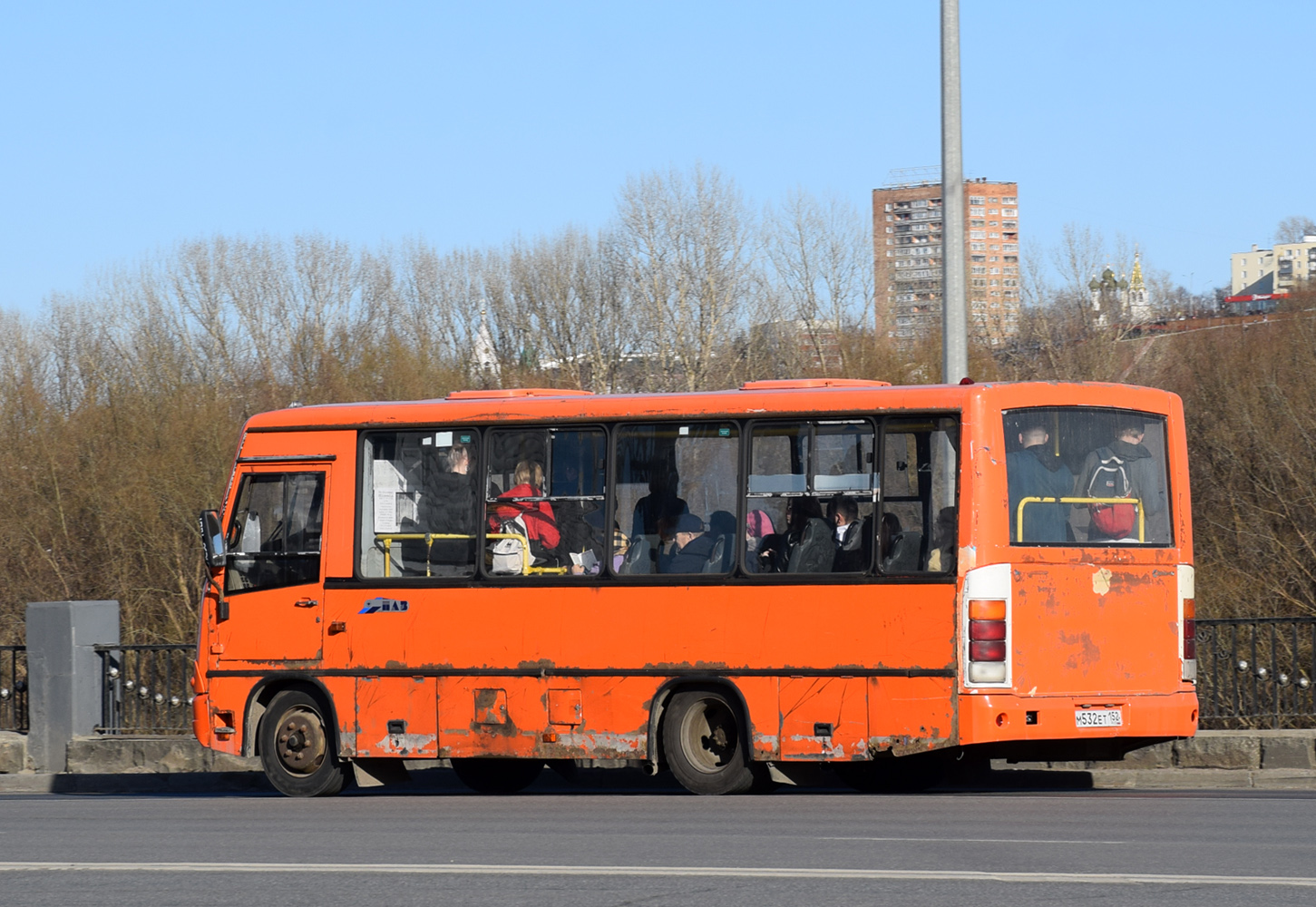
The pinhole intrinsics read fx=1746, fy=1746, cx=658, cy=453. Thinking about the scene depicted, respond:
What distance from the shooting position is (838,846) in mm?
8703

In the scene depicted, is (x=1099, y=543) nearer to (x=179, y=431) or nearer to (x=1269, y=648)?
(x=1269, y=648)

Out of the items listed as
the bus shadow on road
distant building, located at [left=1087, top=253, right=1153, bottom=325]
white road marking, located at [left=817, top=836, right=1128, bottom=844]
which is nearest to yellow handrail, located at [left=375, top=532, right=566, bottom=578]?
the bus shadow on road

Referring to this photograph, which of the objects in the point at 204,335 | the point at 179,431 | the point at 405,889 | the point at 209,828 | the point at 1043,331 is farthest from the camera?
the point at 204,335

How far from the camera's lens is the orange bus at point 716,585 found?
11.3m

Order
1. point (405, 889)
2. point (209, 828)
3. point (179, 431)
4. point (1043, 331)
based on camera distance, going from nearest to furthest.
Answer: point (405, 889), point (209, 828), point (179, 431), point (1043, 331)

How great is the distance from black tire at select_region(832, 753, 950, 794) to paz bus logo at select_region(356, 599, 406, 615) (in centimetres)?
336

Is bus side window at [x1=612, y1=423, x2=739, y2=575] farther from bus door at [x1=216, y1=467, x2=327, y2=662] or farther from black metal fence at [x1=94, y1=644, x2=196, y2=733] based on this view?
black metal fence at [x1=94, y1=644, x2=196, y2=733]

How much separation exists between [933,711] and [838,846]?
257 cm

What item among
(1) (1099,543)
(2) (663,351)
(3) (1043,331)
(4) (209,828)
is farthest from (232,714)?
(2) (663,351)

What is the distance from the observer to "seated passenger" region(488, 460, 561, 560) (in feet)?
40.8

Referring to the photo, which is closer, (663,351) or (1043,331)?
(1043,331)

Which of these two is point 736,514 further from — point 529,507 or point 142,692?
point 142,692

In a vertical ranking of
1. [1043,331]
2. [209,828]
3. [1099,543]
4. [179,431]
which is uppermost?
[1043,331]

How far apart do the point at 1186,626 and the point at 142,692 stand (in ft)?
33.0
